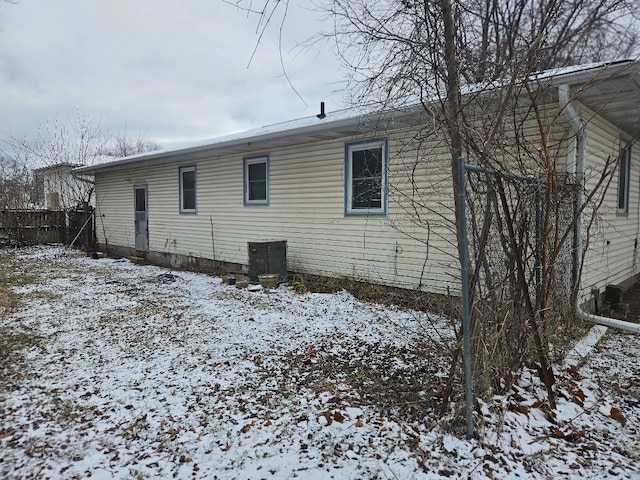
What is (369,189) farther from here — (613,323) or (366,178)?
(613,323)

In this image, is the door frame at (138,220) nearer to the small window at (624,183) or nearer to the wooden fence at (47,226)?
the wooden fence at (47,226)

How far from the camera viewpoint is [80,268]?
1019cm

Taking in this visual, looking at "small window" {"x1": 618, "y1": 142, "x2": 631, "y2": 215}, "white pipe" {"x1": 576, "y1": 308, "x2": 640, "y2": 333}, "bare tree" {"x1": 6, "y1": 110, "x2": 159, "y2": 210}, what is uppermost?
"bare tree" {"x1": 6, "y1": 110, "x2": 159, "y2": 210}

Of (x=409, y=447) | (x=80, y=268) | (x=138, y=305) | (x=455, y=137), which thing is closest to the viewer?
(x=409, y=447)

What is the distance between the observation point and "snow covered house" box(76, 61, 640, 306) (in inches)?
192

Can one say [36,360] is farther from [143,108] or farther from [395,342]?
[143,108]

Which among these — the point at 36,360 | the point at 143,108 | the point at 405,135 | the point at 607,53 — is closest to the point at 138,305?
the point at 36,360

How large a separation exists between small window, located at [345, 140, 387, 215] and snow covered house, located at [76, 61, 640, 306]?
0.7 inches

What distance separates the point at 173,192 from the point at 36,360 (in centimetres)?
776

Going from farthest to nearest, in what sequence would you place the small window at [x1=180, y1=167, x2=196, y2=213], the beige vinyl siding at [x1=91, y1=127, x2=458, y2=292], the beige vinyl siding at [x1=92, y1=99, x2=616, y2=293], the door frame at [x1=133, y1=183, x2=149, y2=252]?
the door frame at [x1=133, y1=183, x2=149, y2=252] < the small window at [x1=180, y1=167, x2=196, y2=213] < the beige vinyl siding at [x1=91, y1=127, x2=458, y2=292] < the beige vinyl siding at [x1=92, y1=99, x2=616, y2=293]

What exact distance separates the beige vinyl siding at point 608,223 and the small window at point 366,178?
2914mm

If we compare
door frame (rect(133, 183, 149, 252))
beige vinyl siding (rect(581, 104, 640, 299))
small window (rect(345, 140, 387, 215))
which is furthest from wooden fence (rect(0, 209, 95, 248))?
beige vinyl siding (rect(581, 104, 640, 299))

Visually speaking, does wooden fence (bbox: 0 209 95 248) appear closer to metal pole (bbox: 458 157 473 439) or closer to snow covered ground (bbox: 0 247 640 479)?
snow covered ground (bbox: 0 247 640 479)

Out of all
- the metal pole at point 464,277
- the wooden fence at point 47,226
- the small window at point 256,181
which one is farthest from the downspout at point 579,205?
the wooden fence at point 47,226
